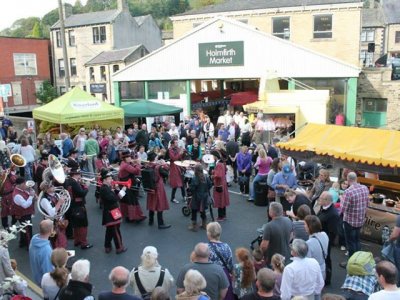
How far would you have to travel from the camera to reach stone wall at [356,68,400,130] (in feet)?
72.5

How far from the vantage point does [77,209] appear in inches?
341

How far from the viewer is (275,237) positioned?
6.44 m

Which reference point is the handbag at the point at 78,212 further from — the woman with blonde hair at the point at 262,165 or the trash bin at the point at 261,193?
the trash bin at the point at 261,193

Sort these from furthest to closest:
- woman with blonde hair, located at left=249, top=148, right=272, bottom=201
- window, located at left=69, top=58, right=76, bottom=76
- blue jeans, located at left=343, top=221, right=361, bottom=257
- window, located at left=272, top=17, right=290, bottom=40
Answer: window, located at left=69, top=58, right=76, bottom=76, window, located at left=272, top=17, right=290, bottom=40, woman with blonde hair, located at left=249, top=148, right=272, bottom=201, blue jeans, located at left=343, top=221, right=361, bottom=257

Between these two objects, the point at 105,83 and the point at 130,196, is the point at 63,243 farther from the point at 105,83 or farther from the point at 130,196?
the point at 105,83

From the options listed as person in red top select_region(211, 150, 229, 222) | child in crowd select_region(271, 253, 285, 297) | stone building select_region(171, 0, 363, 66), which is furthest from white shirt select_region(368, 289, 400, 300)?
stone building select_region(171, 0, 363, 66)

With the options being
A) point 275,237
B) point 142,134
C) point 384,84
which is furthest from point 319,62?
point 275,237

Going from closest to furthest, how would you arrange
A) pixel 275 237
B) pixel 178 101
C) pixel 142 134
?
pixel 275 237 → pixel 142 134 → pixel 178 101

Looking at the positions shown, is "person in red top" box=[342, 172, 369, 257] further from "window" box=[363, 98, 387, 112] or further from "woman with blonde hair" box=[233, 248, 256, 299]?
"window" box=[363, 98, 387, 112]

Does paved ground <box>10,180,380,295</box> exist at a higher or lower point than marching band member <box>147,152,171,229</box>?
lower

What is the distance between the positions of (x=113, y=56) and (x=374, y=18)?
32.7 metres

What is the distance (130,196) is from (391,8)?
50.8 m

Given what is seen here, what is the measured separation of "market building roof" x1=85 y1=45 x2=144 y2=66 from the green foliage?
469 cm

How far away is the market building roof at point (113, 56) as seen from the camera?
35900 millimetres
